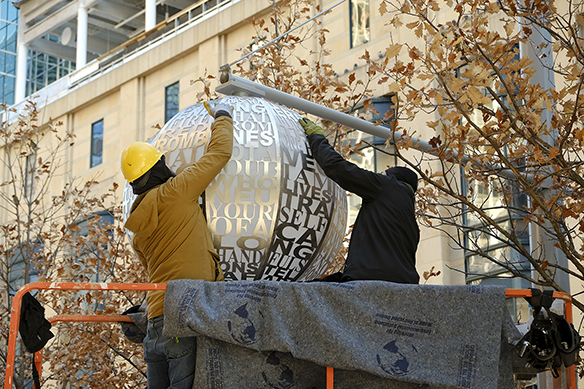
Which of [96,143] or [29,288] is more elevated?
[96,143]

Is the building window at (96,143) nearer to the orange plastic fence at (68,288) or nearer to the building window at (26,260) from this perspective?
the building window at (26,260)

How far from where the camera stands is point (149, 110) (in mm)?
28547

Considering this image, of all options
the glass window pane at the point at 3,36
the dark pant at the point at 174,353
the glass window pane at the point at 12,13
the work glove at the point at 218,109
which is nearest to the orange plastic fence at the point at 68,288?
the dark pant at the point at 174,353

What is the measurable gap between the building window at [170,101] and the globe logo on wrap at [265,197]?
23347mm

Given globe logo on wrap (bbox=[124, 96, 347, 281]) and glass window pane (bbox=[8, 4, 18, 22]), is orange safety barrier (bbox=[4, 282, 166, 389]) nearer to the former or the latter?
globe logo on wrap (bbox=[124, 96, 347, 281])

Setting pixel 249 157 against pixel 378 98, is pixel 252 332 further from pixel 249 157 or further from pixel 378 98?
pixel 378 98

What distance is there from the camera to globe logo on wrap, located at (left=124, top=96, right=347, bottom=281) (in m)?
4.38

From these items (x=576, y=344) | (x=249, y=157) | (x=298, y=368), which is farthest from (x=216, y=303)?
(x=576, y=344)

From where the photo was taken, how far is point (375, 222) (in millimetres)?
4867

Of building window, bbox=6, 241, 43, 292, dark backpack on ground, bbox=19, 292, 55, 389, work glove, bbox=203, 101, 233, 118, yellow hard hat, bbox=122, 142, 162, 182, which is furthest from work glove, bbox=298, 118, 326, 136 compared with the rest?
building window, bbox=6, 241, 43, 292

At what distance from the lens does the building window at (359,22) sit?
2127 centimetres

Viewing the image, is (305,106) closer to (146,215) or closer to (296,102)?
(296,102)

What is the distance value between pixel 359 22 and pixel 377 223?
17.4m

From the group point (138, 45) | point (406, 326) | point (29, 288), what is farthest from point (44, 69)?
point (406, 326)
